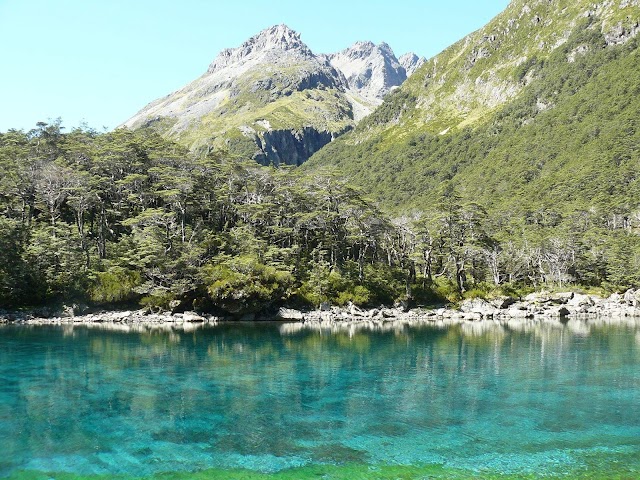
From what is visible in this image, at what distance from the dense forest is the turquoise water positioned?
22030 millimetres

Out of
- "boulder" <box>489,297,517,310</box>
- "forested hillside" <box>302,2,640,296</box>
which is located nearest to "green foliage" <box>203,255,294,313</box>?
"forested hillside" <box>302,2,640,296</box>

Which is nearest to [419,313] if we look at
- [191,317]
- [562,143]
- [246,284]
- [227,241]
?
[246,284]

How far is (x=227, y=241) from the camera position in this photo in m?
75.8

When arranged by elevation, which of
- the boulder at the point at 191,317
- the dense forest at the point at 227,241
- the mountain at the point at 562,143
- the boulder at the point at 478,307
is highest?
the mountain at the point at 562,143

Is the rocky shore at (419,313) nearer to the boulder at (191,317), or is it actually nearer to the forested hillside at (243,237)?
the boulder at (191,317)

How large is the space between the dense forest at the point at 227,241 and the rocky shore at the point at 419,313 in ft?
5.77

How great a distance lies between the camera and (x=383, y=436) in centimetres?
1894

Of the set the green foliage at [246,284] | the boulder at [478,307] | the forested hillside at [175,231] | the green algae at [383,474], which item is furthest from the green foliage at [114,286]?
the green algae at [383,474]

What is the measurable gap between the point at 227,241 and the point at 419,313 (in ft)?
104

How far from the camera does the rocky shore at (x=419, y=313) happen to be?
63.0 meters

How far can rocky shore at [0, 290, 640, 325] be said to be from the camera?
207 ft

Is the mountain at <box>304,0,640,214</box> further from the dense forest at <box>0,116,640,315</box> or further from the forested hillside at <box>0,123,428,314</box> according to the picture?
the forested hillside at <box>0,123,428,314</box>

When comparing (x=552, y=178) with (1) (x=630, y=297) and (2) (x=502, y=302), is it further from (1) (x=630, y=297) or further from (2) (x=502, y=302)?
(2) (x=502, y=302)

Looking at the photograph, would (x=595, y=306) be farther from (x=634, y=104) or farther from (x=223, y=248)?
(x=634, y=104)
